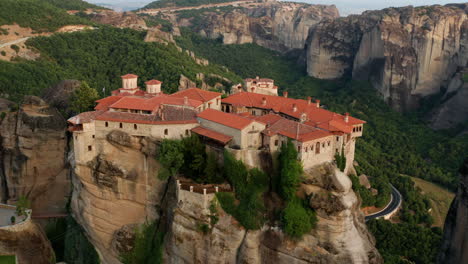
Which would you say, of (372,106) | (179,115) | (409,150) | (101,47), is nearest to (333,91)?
(372,106)

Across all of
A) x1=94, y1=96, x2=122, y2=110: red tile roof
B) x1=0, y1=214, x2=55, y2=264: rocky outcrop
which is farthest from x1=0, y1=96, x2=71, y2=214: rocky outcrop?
x1=94, y1=96, x2=122, y2=110: red tile roof

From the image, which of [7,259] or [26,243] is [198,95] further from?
[7,259]

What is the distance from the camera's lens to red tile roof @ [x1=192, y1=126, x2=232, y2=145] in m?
36.7

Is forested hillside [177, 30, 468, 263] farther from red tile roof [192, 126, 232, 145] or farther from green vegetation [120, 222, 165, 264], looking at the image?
green vegetation [120, 222, 165, 264]

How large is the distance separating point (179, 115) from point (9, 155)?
2170cm

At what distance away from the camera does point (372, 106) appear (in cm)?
9050

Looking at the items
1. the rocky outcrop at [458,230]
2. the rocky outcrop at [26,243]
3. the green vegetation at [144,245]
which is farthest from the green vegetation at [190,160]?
the rocky outcrop at [458,230]

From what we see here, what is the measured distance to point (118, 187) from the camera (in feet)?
133

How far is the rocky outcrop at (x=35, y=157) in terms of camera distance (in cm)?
4875

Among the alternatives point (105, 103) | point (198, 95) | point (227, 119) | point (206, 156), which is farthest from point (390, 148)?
point (105, 103)

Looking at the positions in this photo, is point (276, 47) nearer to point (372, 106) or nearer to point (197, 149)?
point (372, 106)

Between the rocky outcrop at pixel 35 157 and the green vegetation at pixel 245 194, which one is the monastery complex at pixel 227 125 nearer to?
the green vegetation at pixel 245 194

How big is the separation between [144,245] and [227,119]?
13301 millimetres

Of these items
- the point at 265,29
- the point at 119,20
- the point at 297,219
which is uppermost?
the point at 119,20
